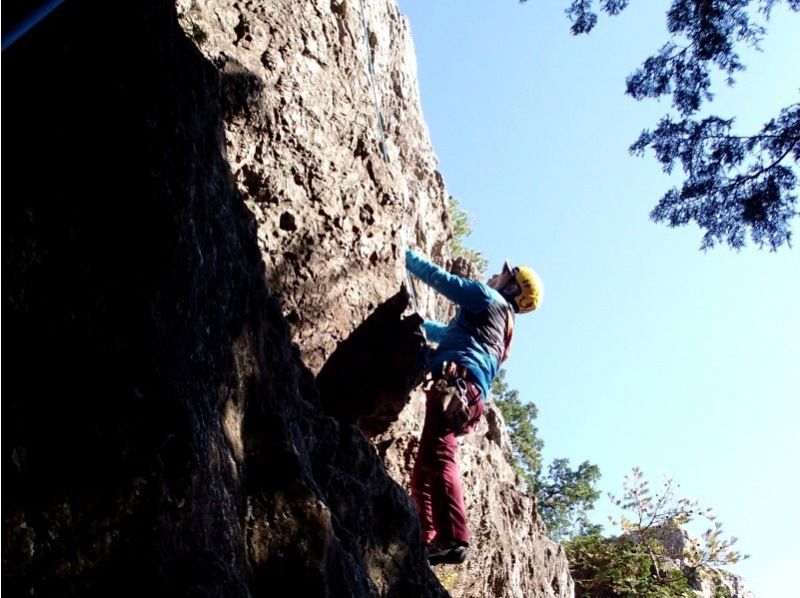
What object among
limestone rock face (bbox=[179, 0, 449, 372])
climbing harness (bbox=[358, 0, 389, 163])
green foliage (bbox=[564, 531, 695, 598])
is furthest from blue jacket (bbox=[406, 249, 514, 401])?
green foliage (bbox=[564, 531, 695, 598])

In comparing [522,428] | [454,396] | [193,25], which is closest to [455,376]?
[454,396]

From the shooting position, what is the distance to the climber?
19.4ft

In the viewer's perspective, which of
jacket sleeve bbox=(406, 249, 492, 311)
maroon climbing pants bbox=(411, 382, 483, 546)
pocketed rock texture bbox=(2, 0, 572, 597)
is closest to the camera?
pocketed rock texture bbox=(2, 0, 572, 597)

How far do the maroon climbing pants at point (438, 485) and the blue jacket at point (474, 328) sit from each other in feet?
1.45

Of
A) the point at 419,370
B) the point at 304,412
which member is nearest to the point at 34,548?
the point at 304,412

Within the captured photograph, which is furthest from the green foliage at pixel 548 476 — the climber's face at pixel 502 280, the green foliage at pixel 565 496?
the climber's face at pixel 502 280

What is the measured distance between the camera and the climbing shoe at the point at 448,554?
229 inches

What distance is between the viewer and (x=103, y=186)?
8.87ft

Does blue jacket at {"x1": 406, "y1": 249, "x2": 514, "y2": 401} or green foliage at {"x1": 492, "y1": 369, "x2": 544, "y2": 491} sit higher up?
green foliage at {"x1": 492, "y1": 369, "x2": 544, "y2": 491}

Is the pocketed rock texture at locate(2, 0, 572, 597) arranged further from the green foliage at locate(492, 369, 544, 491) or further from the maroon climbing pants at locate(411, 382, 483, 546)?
the green foliage at locate(492, 369, 544, 491)

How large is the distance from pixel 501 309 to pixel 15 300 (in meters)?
5.13

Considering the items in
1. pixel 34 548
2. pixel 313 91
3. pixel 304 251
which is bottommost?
pixel 34 548

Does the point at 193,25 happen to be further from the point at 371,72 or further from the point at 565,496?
the point at 565,496

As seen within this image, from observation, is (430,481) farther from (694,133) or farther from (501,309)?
(694,133)
